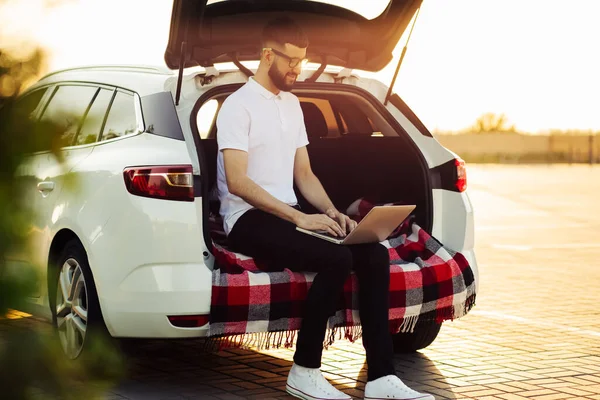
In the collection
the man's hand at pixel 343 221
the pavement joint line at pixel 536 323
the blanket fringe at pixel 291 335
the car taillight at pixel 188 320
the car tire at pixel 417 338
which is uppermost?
the man's hand at pixel 343 221

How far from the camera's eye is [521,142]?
4951 inches

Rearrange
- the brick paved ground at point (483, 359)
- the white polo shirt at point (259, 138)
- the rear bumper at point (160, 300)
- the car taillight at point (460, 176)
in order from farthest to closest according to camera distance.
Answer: the car taillight at point (460, 176), the brick paved ground at point (483, 359), the white polo shirt at point (259, 138), the rear bumper at point (160, 300)

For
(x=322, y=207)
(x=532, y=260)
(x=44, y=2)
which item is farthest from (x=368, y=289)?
(x=532, y=260)

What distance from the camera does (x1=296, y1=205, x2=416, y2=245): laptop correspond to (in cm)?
468

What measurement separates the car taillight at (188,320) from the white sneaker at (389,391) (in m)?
0.82

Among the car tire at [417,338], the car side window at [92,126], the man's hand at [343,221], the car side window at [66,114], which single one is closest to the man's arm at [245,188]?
the man's hand at [343,221]

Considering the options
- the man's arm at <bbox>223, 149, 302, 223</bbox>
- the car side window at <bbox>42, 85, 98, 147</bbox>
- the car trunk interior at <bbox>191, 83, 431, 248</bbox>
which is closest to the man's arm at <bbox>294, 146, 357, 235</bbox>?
the car trunk interior at <bbox>191, 83, 431, 248</bbox>

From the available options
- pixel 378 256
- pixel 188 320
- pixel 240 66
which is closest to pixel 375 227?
pixel 378 256

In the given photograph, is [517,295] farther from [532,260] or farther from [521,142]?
[521,142]

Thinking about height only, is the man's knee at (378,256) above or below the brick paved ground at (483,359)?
above

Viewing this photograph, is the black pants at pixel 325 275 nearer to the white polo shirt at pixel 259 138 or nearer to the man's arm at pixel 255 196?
the man's arm at pixel 255 196

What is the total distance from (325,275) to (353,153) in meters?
1.33

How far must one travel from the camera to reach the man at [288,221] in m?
4.71

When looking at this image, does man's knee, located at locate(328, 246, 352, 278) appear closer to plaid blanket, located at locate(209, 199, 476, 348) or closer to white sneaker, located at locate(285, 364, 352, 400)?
plaid blanket, located at locate(209, 199, 476, 348)
